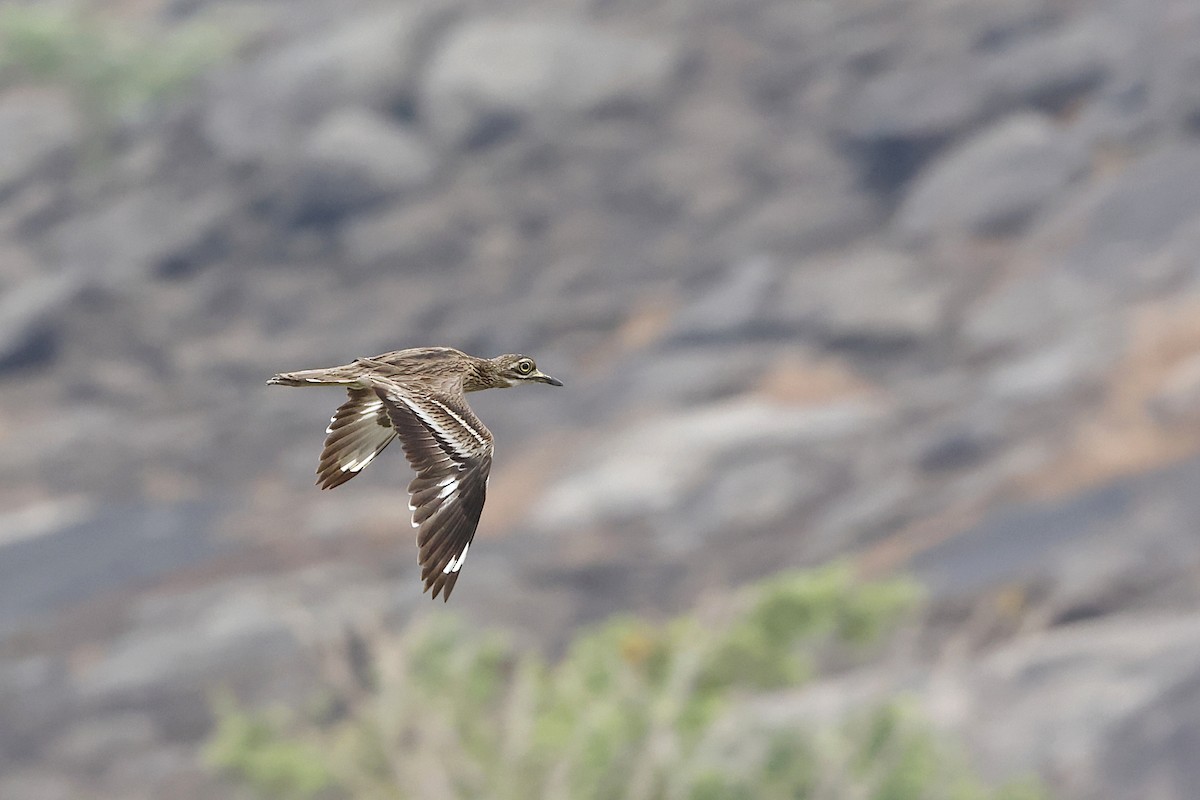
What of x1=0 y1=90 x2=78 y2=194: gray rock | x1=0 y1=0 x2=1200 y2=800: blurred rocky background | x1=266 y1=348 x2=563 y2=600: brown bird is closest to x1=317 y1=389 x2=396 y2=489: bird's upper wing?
x1=266 y1=348 x2=563 y2=600: brown bird

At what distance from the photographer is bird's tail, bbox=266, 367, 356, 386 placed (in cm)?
941

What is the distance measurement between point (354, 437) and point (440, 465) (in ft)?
5.25

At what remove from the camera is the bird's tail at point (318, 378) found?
9.41 metres

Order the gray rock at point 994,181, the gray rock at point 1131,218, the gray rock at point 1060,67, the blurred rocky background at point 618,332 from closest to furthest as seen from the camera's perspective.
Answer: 1. the blurred rocky background at point 618,332
2. the gray rock at point 1131,218
3. the gray rock at point 994,181
4. the gray rock at point 1060,67

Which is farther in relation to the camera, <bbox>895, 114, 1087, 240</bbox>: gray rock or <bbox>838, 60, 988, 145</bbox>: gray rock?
<bbox>838, 60, 988, 145</bbox>: gray rock

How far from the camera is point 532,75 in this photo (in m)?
86.6

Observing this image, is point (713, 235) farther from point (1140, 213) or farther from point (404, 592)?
point (404, 592)

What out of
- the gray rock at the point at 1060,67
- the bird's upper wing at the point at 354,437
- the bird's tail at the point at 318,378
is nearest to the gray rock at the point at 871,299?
the gray rock at the point at 1060,67

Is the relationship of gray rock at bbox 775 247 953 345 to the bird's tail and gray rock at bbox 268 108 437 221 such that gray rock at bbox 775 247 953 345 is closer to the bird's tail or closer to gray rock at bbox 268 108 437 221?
gray rock at bbox 268 108 437 221

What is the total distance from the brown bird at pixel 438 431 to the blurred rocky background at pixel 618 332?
101 ft

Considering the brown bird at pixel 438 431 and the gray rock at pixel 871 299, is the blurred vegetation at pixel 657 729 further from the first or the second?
the gray rock at pixel 871 299

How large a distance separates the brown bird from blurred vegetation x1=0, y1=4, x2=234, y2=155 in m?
84.3

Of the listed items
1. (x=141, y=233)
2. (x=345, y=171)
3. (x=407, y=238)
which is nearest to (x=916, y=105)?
(x=407, y=238)

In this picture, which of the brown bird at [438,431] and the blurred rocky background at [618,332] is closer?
the brown bird at [438,431]
